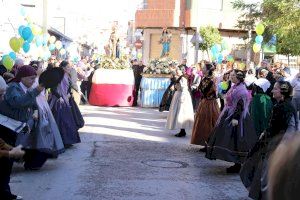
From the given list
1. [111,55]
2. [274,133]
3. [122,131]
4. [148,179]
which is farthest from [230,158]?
[111,55]

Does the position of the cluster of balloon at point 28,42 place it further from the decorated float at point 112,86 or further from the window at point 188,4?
the window at point 188,4

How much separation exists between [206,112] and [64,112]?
2653mm

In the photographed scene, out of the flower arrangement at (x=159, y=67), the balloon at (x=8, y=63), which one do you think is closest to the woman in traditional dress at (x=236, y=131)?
the balloon at (x=8, y=63)

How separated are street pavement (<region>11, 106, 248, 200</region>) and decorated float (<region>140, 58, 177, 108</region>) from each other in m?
7.23

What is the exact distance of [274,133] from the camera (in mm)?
6211

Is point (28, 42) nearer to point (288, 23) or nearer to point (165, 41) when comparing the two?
point (288, 23)

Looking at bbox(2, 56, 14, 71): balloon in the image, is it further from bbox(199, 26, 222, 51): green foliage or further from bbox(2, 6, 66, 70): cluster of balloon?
bbox(199, 26, 222, 51): green foliage

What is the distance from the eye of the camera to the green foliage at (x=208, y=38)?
33.4m

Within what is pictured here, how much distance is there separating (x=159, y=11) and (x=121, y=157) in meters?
29.7

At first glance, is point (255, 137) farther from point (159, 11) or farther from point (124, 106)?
point (159, 11)

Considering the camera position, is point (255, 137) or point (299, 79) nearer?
point (255, 137)

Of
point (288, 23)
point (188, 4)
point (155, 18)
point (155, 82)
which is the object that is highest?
point (188, 4)

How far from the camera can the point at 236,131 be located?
26.3 feet

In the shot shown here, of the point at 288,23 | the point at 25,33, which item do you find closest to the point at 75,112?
the point at 25,33
